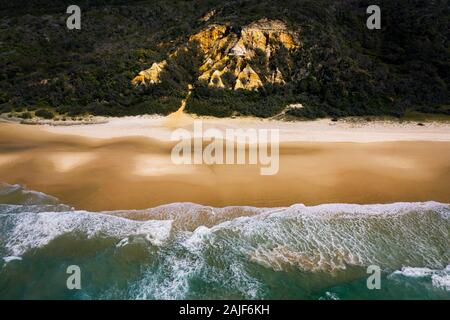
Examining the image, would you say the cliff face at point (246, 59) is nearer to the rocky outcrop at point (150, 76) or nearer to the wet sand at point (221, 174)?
the rocky outcrop at point (150, 76)

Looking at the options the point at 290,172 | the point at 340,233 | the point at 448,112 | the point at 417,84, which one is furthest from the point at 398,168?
the point at 417,84

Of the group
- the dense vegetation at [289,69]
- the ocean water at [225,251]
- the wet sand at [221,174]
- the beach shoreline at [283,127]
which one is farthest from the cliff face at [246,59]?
the ocean water at [225,251]

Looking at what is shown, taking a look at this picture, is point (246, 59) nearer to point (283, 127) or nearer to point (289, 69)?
point (289, 69)

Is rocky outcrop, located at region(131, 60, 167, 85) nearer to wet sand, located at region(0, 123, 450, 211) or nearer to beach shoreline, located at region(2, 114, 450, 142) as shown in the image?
beach shoreline, located at region(2, 114, 450, 142)

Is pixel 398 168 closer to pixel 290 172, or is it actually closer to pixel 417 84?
pixel 290 172

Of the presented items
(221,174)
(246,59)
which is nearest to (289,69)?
(246,59)

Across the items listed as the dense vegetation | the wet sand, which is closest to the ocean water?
the wet sand

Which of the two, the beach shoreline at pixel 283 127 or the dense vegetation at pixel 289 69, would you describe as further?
the dense vegetation at pixel 289 69
